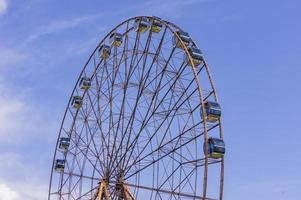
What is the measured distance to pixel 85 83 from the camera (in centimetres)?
3719

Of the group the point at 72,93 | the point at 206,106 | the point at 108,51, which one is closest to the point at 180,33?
the point at 206,106

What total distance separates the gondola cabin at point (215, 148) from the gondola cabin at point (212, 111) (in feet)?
3.75

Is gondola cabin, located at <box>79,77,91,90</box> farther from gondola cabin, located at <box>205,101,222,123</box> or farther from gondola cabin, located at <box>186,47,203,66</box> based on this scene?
gondola cabin, located at <box>205,101,222,123</box>

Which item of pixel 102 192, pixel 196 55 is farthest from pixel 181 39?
pixel 102 192

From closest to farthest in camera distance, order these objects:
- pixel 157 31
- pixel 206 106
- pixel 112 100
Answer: pixel 206 106 → pixel 157 31 → pixel 112 100

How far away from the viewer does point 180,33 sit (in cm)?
3011

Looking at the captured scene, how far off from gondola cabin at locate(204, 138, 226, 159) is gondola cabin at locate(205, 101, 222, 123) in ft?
3.75

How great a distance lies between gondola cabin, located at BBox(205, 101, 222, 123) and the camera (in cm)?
2698

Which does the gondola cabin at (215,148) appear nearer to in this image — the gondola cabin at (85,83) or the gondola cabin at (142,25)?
the gondola cabin at (142,25)

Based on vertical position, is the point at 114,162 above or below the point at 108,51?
below

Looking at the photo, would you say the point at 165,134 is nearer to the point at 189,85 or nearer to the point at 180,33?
the point at 189,85

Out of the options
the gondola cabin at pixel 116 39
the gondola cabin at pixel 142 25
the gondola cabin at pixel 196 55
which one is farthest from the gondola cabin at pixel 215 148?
the gondola cabin at pixel 116 39

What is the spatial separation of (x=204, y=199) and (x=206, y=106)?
170 inches

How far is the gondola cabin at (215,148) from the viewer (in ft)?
85.6
